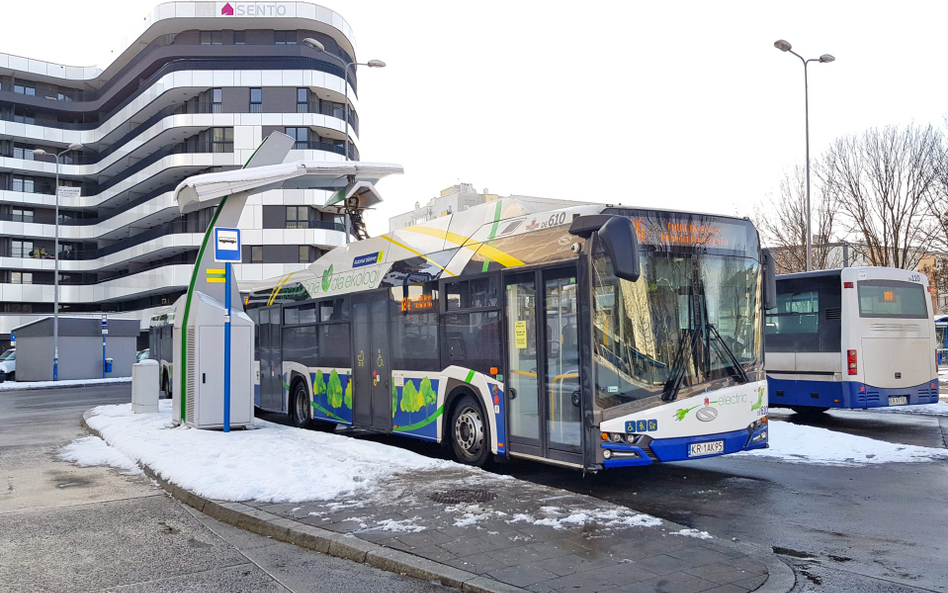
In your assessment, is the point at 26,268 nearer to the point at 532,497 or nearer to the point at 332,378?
the point at 332,378

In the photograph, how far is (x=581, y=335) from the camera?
8469 mm

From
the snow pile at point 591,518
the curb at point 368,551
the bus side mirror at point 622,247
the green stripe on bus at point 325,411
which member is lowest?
the curb at point 368,551

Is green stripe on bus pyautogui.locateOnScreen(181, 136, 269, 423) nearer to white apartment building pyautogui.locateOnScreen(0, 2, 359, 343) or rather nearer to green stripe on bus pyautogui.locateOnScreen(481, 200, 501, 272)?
green stripe on bus pyautogui.locateOnScreen(481, 200, 501, 272)

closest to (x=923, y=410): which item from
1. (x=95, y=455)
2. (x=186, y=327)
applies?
(x=186, y=327)

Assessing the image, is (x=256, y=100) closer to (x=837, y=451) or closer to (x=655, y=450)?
(x=837, y=451)

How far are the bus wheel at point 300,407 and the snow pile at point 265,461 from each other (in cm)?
136

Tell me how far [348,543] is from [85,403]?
2129 cm

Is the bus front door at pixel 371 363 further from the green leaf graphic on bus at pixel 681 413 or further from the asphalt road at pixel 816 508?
the green leaf graphic on bus at pixel 681 413

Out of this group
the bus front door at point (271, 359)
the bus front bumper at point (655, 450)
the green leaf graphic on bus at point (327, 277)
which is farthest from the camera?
the bus front door at point (271, 359)

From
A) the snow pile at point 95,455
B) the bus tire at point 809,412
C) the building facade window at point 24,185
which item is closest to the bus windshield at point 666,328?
the snow pile at point 95,455

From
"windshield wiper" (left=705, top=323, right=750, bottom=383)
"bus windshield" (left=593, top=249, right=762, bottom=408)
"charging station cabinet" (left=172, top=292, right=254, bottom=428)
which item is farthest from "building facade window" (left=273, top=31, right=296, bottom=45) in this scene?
"windshield wiper" (left=705, top=323, right=750, bottom=383)

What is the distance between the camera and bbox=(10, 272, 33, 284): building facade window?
70188mm

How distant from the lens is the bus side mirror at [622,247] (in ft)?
25.5

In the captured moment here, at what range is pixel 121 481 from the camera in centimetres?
997
